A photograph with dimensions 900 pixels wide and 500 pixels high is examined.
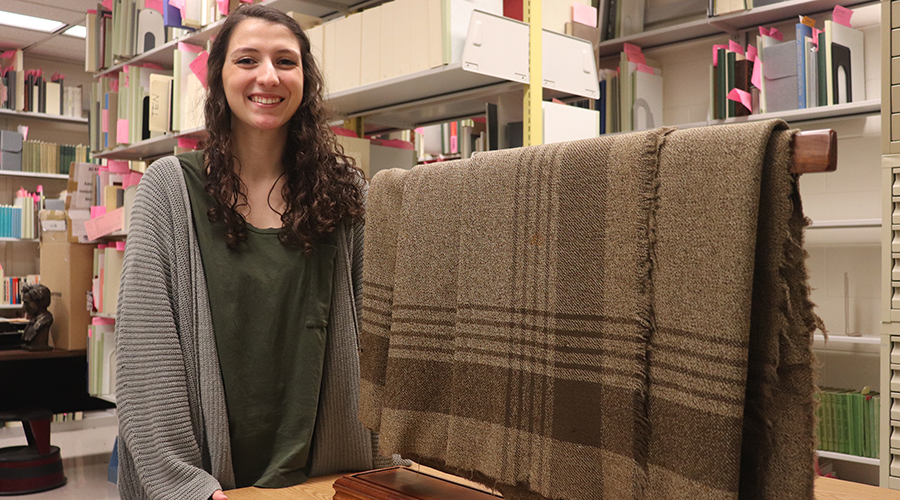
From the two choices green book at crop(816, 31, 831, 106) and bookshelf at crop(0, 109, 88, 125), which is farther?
bookshelf at crop(0, 109, 88, 125)

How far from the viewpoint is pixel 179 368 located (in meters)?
0.94

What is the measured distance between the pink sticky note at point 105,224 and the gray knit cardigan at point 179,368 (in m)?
2.74

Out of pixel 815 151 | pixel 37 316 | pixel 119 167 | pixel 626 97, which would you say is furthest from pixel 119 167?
pixel 815 151

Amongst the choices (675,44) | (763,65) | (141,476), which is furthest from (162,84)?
(141,476)

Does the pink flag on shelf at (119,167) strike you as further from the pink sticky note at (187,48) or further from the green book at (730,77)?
Result: the green book at (730,77)

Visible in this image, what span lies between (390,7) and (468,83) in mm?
292

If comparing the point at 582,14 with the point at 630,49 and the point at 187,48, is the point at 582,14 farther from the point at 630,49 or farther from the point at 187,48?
the point at 187,48

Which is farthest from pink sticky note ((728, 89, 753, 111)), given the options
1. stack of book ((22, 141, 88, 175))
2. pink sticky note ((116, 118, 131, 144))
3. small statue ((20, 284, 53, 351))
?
stack of book ((22, 141, 88, 175))

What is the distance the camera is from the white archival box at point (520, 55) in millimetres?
1714

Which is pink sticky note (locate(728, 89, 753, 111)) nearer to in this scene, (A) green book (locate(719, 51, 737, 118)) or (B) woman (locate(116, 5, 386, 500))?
(A) green book (locate(719, 51, 737, 118))

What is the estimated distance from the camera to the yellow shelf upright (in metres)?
1.78

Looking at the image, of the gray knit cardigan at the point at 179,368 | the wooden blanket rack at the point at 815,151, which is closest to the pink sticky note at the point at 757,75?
the gray knit cardigan at the point at 179,368

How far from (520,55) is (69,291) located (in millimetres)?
3135

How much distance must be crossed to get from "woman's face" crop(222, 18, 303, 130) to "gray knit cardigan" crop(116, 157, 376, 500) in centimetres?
13
